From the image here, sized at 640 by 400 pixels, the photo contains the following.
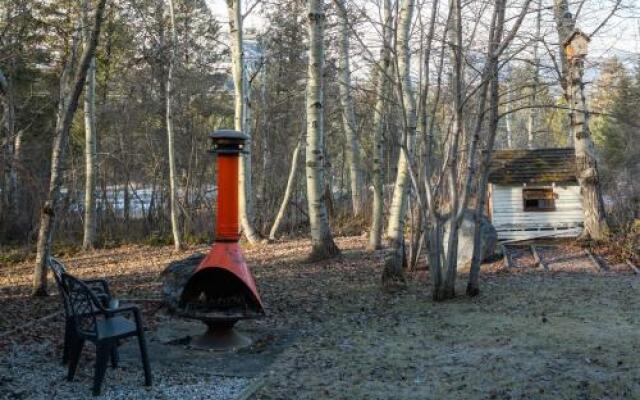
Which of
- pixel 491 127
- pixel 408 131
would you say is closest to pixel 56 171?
pixel 408 131

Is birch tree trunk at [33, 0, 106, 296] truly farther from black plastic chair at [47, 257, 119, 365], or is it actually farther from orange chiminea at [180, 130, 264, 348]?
orange chiminea at [180, 130, 264, 348]

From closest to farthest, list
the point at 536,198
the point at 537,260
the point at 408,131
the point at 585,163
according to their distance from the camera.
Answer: the point at 408,131
the point at 537,260
the point at 585,163
the point at 536,198

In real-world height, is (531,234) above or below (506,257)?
above

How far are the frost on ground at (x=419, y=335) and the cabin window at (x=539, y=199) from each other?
3.73 m

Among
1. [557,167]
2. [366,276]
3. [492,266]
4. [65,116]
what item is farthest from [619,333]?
[557,167]

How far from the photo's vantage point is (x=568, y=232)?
1495cm

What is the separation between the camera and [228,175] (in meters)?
6.12

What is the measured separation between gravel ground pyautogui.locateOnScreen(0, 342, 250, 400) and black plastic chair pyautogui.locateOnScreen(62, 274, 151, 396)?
5.5 inches

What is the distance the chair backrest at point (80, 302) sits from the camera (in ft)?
14.9

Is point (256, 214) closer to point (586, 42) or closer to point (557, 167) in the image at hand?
point (557, 167)

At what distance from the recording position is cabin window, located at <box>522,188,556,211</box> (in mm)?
15266

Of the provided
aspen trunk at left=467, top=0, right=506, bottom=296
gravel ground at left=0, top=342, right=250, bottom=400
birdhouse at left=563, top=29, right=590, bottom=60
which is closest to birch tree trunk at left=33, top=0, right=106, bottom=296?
gravel ground at left=0, top=342, right=250, bottom=400

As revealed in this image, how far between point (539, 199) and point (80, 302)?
12856 millimetres

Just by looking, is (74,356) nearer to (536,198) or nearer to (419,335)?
(419,335)
